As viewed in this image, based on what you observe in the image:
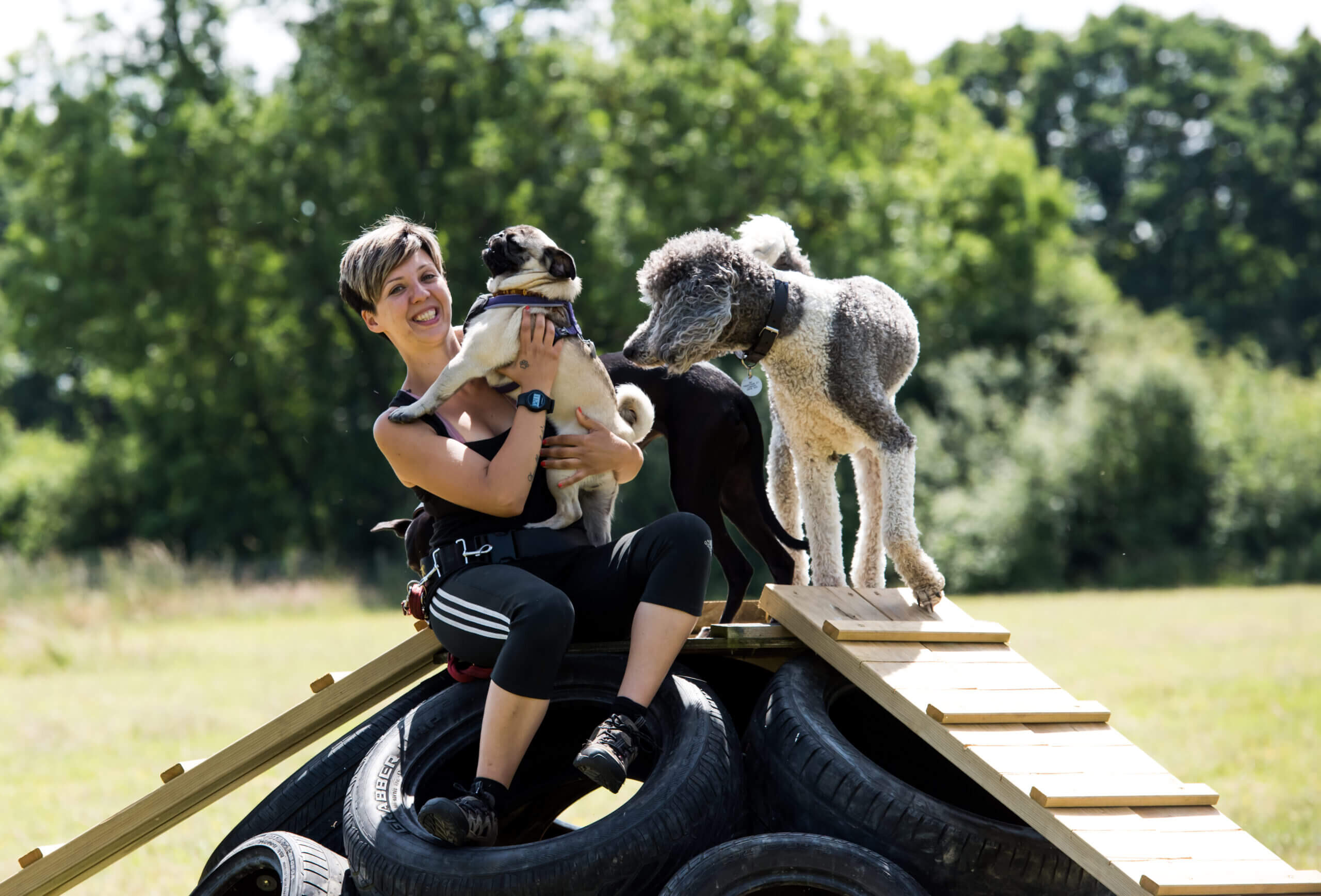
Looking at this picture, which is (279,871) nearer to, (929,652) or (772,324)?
(929,652)

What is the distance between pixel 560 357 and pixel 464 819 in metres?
1.25

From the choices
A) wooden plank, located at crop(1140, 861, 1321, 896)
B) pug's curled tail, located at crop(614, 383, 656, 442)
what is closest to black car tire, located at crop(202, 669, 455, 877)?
pug's curled tail, located at crop(614, 383, 656, 442)

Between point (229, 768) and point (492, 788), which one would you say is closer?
point (492, 788)

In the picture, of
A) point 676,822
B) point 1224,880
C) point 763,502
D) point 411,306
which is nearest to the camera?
point 1224,880

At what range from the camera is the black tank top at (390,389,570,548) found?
3154 millimetres

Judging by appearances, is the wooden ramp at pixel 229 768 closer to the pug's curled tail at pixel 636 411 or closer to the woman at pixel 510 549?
the woman at pixel 510 549

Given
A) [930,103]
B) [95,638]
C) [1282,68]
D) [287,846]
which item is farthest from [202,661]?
[1282,68]

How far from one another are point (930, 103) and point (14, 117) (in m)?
17.9

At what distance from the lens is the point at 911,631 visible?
3.41m

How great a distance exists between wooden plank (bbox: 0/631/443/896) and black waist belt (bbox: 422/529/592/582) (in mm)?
514

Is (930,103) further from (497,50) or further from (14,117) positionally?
(14,117)

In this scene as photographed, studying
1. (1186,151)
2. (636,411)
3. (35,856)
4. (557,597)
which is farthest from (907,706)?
(1186,151)

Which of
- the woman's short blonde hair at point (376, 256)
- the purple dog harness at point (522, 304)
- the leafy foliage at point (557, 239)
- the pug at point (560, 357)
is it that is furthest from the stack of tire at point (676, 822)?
the leafy foliage at point (557, 239)

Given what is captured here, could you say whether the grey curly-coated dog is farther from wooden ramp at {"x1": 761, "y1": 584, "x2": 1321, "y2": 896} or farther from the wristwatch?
the wristwatch
